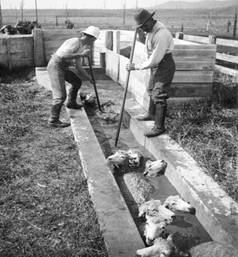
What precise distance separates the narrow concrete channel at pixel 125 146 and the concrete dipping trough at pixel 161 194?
0.09 ft

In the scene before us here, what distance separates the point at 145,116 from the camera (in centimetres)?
652

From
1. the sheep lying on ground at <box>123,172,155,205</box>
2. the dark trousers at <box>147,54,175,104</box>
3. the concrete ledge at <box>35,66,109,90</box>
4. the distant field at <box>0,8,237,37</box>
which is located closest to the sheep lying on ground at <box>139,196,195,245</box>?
the sheep lying on ground at <box>123,172,155,205</box>

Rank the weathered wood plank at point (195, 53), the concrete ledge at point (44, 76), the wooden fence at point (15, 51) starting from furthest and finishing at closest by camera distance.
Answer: the wooden fence at point (15, 51) < the concrete ledge at point (44, 76) < the weathered wood plank at point (195, 53)

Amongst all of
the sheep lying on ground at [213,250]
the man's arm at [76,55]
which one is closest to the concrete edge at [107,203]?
the sheep lying on ground at [213,250]

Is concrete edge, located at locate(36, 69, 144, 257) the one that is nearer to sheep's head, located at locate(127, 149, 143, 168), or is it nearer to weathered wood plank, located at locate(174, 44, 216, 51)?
sheep's head, located at locate(127, 149, 143, 168)

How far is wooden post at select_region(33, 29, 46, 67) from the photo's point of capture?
40.0ft

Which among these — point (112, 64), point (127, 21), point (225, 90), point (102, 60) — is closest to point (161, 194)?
point (225, 90)

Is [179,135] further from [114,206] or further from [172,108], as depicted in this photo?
[114,206]

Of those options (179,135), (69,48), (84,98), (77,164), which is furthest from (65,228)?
(84,98)

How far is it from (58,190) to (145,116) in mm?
2812

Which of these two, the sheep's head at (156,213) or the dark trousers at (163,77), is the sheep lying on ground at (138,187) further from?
the dark trousers at (163,77)

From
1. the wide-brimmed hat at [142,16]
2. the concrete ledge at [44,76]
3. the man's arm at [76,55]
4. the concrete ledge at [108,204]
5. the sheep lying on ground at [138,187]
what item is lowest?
the sheep lying on ground at [138,187]

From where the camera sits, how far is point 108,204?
380cm

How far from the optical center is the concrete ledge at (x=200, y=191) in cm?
345
